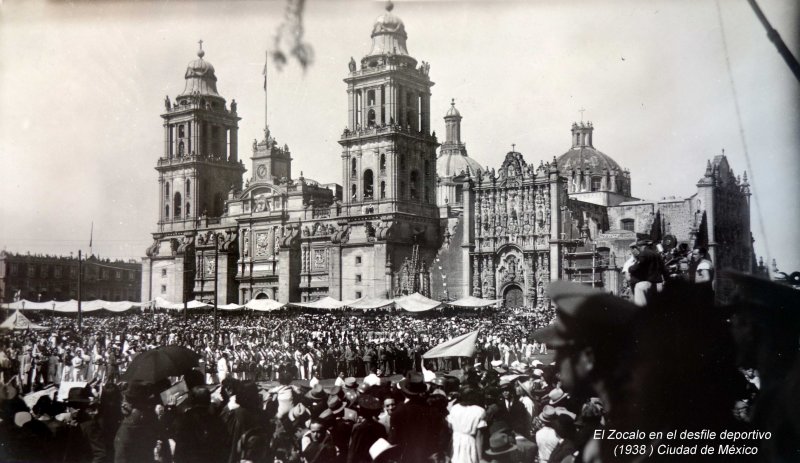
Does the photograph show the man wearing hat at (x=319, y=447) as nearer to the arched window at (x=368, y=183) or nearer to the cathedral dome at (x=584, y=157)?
the arched window at (x=368, y=183)

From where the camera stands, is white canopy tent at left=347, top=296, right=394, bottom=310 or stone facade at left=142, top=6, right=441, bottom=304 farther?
Answer: stone facade at left=142, top=6, right=441, bottom=304

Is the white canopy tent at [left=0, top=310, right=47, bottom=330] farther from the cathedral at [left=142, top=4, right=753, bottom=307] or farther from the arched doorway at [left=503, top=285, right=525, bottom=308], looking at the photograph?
the arched doorway at [left=503, top=285, right=525, bottom=308]

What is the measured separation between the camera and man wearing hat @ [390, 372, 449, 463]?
29.6 feet

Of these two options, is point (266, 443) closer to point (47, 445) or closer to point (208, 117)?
point (47, 445)

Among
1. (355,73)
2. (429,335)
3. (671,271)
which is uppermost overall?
(355,73)

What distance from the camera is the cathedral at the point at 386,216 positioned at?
4838cm

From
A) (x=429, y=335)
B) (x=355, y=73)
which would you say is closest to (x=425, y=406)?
(x=429, y=335)

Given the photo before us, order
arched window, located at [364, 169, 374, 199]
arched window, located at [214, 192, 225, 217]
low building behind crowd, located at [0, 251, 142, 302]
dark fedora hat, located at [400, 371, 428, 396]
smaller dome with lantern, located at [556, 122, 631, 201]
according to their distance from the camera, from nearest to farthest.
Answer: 1. dark fedora hat, located at [400, 371, 428, 396]
2. low building behind crowd, located at [0, 251, 142, 302]
3. arched window, located at [364, 169, 374, 199]
4. arched window, located at [214, 192, 225, 217]
5. smaller dome with lantern, located at [556, 122, 631, 201]

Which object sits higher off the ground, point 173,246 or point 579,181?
point 579,181

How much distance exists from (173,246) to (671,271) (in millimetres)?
58269

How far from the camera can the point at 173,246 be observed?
6450 centimetres

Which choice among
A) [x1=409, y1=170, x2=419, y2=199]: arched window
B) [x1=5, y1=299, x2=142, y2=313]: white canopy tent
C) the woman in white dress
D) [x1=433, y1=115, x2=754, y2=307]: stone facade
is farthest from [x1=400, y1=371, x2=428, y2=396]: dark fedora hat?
[x1=409, y1=170, x2=419, y2=199]: arched window

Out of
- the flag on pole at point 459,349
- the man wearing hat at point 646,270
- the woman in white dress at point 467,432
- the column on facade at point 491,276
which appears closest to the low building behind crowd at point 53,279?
the flag on pole at point 459,349

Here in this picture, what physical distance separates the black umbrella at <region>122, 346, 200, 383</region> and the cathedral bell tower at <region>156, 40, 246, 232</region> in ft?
133
